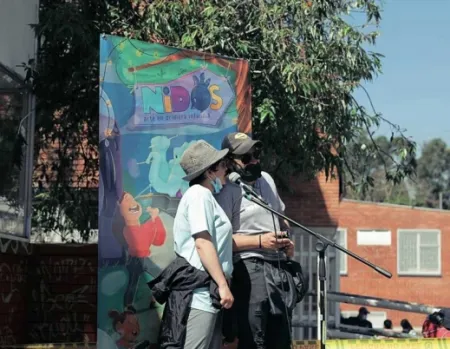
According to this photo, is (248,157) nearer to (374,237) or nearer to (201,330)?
(201,330)

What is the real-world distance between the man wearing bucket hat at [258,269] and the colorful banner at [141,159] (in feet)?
2.80

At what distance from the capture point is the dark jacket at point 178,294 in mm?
5055

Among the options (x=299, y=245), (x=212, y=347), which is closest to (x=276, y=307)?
(x=212, y=347)

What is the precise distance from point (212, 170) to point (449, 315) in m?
4.01

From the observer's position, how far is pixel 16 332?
756 cm

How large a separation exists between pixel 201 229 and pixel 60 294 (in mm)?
3414

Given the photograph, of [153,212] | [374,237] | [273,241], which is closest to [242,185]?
[273,241]

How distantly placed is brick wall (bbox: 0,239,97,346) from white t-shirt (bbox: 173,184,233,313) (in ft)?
9.79

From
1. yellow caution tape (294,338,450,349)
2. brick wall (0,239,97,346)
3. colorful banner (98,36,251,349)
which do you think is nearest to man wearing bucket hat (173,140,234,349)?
colorful banner (98,36,251,349)

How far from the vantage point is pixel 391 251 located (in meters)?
35.9

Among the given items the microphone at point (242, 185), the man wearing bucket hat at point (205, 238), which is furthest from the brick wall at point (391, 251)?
the man wearing bucket hat at point (205, 238)

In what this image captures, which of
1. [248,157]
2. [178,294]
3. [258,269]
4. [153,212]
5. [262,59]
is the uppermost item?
[262,59]

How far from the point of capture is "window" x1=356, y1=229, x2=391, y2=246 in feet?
117

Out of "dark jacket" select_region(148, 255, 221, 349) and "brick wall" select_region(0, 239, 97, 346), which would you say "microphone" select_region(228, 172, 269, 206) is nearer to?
"dark jacket" select_region(148, 255, 221, 349)
